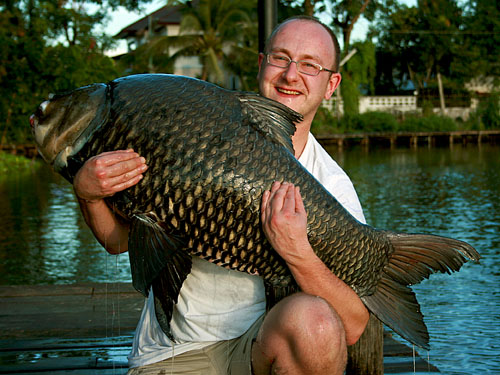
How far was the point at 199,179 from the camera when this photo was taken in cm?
261

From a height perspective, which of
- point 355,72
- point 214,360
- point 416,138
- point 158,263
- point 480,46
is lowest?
point 416,138

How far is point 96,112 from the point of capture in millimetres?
2670

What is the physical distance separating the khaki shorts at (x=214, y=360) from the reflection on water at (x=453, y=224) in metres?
2.36

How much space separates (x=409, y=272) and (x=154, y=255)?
1072 millimetres

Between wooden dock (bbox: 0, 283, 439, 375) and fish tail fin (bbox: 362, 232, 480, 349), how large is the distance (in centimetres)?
126

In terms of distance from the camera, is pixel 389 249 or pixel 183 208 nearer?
pixel 183 208

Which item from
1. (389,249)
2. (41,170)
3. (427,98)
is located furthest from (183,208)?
(427,98)

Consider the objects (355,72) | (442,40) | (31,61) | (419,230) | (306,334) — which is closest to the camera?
(306,334)

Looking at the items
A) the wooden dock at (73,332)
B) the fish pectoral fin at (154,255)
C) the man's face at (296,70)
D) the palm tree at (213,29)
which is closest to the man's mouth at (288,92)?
the man's face at (296,70)

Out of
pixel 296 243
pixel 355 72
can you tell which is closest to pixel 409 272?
Result: pixel 296 243

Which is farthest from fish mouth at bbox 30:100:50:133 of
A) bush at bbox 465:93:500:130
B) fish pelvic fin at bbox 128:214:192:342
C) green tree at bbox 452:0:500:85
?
green tree at bbox 452:0:500:85

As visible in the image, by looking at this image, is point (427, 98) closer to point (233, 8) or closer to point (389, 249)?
point (233, 8)

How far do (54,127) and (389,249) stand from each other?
1465mm

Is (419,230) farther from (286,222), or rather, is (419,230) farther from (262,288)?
(286,222)
